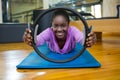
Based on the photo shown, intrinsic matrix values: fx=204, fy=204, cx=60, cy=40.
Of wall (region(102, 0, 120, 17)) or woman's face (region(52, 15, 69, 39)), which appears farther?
wall (region(102, 0, 120, 17))

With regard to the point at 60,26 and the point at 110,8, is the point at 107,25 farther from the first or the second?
the point at 110,8

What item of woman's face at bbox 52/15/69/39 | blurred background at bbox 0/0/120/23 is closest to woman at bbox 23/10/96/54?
woman's face at bbox 52/15/69/39

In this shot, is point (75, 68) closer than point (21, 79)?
No

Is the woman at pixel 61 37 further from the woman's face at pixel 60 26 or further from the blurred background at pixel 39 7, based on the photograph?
the blurred background at pixel 39 7

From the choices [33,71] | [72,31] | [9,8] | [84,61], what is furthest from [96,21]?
[9,8]

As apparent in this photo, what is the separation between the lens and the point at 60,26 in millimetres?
1184

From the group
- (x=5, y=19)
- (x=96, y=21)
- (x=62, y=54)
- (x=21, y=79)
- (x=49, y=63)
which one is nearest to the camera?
(x=21, y=79)

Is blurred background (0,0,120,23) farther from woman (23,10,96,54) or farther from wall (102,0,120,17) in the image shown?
woman (23,10,96,54)

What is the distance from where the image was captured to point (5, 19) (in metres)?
3.33

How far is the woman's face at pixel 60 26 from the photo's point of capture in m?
1.16

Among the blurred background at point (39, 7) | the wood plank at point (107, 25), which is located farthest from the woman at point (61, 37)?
the blurred background at point (39, 7)

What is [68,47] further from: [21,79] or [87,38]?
[21,79]

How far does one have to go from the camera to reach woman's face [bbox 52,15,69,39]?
1158 millimetres

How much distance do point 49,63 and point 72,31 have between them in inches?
13.0
